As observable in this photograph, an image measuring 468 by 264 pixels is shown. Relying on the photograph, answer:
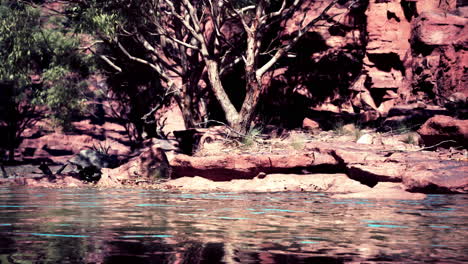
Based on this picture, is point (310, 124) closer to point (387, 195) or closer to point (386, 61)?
point (386, 61)

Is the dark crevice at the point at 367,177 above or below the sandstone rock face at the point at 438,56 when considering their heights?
below

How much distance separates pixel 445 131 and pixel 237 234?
384 inches

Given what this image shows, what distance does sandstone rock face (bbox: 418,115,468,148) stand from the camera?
43.5 feet

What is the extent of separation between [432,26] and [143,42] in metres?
9.76

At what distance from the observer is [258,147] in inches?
643

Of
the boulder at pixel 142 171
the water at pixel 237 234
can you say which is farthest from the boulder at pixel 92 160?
the water at pixel 237 234

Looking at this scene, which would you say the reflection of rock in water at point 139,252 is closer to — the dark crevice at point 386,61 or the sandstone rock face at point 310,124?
the sandstone rock face at point 310,124

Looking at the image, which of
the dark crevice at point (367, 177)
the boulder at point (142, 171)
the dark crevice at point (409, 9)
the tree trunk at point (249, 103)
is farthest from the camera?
the dark crevice at point (409, 9)

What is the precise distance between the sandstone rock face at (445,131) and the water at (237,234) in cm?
548

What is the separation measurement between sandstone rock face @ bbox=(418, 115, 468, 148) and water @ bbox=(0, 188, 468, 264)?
548 centimetres

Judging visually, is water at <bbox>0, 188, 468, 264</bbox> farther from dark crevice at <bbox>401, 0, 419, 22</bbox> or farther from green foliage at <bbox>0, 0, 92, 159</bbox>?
green foliage at <bbox>0, 0, 92, 159</bbox>

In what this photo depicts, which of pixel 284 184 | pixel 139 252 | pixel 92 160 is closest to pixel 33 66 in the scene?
pixel 92 160

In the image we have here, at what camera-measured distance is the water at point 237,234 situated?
3.89 m

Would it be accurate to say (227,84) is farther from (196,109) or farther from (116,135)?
(116,135)
